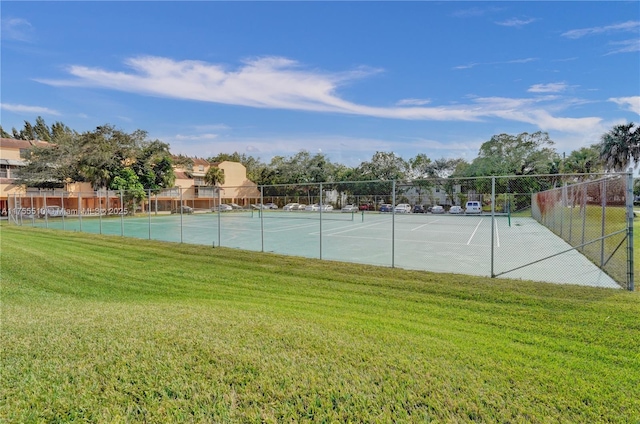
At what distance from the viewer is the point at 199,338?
11.5 feet

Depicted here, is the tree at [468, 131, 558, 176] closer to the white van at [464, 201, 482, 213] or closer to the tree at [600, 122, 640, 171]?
the tree at [600, 122, 640, 171]

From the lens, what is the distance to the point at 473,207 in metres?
15.1

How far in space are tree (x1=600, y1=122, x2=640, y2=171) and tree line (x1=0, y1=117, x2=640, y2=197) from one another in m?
0.06

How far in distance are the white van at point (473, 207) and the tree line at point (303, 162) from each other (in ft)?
34.2

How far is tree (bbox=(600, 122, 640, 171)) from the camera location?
27031 millimetres

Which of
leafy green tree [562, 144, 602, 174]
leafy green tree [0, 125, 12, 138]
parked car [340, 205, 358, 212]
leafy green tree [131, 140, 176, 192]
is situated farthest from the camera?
leafy green tree [0, 125, 12, 138]

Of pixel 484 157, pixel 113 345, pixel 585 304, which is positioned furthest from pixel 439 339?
pixel 484 157

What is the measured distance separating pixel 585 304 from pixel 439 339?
3.05 meters

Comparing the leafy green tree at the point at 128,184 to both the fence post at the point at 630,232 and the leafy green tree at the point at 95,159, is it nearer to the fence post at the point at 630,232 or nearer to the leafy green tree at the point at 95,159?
the leafy green tree at the point at 95,159

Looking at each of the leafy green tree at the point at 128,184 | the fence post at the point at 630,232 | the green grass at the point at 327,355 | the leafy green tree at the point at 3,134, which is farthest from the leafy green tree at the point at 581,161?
the leafy green tree at the point at 3,134

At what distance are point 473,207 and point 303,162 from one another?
45330mm

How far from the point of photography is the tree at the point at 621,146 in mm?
27031

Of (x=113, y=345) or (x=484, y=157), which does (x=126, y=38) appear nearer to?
(x=113, y=345)

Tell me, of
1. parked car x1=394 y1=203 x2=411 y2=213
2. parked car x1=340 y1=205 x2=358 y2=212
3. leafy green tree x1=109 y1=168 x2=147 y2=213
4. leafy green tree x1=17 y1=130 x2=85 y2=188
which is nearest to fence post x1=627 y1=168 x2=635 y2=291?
parked car x1=394 y1=203 x2=411 y2=213
